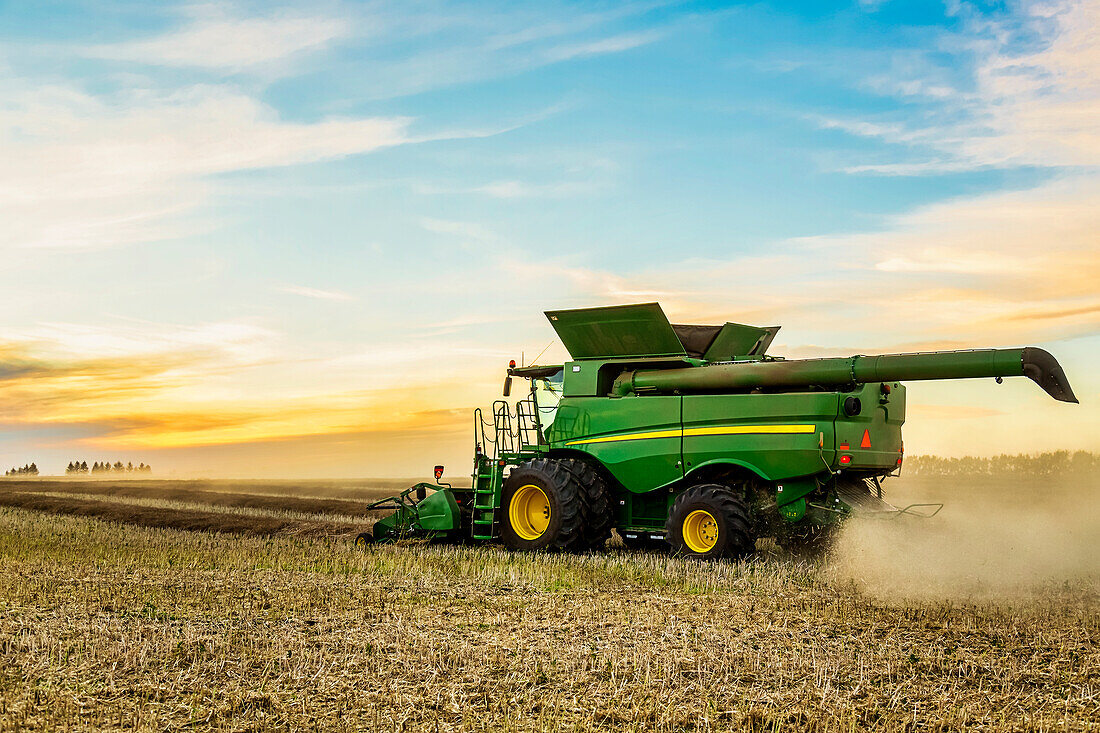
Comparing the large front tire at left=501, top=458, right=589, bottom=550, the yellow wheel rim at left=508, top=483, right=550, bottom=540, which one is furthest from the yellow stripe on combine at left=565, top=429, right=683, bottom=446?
the yellow wheel rim at left=508, top=483, right=550, bottom=540

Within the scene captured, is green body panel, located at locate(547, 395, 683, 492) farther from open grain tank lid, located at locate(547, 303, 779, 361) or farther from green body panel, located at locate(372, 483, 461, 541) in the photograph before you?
green body panel, located at locate(372, 483, 461, 541)

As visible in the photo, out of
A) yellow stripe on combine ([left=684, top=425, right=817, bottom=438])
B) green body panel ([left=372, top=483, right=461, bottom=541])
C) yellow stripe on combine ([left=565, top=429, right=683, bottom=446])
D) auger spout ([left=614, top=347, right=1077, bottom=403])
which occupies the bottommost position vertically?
green body panel ([left=372, top=483, right=461, bottom=541])

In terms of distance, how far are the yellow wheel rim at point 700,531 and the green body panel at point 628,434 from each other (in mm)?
734

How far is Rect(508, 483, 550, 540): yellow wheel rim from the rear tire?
2.13 meters

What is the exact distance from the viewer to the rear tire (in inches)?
459

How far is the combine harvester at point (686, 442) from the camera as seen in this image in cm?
1172

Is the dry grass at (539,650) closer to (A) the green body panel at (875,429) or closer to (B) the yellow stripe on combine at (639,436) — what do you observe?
(A) the green body panel at (875,429)

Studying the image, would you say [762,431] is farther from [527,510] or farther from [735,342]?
[527,510]

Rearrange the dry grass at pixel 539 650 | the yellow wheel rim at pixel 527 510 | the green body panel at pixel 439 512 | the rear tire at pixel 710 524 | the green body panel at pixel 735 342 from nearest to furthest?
the dry grass at pixel 539 650
the rear tire at pixel 710 524
the yellow wheel rim at pixel 527 510
the green body panel at pixel 735 342
the green body panel at pixel 439 512

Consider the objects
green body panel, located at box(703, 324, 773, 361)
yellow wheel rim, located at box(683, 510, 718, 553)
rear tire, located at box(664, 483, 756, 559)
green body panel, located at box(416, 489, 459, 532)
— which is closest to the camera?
rear tire, located at box(664, 483, 756, 559)

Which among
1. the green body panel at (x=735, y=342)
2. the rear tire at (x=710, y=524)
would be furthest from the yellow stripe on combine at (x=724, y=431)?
the green body panel at (x=735, y=342)

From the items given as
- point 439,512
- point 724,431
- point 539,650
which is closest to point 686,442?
point 724,431

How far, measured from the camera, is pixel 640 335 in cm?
1344

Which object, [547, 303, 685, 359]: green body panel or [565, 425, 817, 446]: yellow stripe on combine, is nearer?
[565, 425, 817, 446]: yellow stripe on combine
